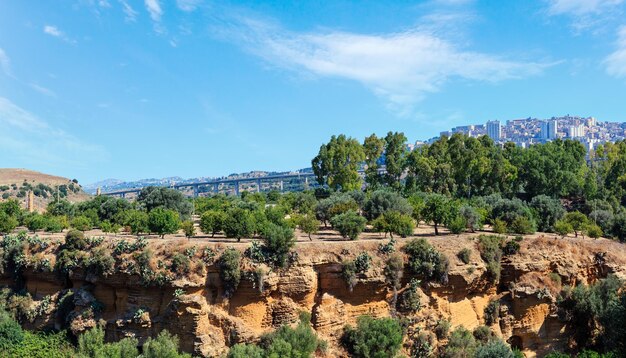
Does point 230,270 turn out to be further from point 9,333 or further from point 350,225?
point 9,333

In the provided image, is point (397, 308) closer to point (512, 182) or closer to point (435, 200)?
point (435, 200)

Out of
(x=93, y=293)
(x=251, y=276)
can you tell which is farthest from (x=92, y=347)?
(x=251, y=276)

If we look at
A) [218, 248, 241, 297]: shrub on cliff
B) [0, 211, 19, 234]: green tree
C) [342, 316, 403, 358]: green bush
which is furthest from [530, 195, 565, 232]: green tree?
[0, 211, 19, 234]: green tree

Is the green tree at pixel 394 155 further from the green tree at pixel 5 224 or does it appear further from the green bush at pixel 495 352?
the green tree at pixel 5 224

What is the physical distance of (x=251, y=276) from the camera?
2378cm

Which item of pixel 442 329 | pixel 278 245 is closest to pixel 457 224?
pixel 442 329

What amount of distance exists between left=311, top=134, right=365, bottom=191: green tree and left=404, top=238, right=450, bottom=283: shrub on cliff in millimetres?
21208

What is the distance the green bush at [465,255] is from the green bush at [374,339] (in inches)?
228

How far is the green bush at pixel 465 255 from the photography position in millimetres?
26375

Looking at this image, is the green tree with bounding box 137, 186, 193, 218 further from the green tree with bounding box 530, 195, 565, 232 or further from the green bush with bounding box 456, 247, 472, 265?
the green tree with bounding box 530, 195, 565, 232

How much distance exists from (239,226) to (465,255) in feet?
44.7

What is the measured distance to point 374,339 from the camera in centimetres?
2217

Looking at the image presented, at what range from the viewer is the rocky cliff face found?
23750mm

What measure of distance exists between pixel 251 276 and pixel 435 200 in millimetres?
14721
